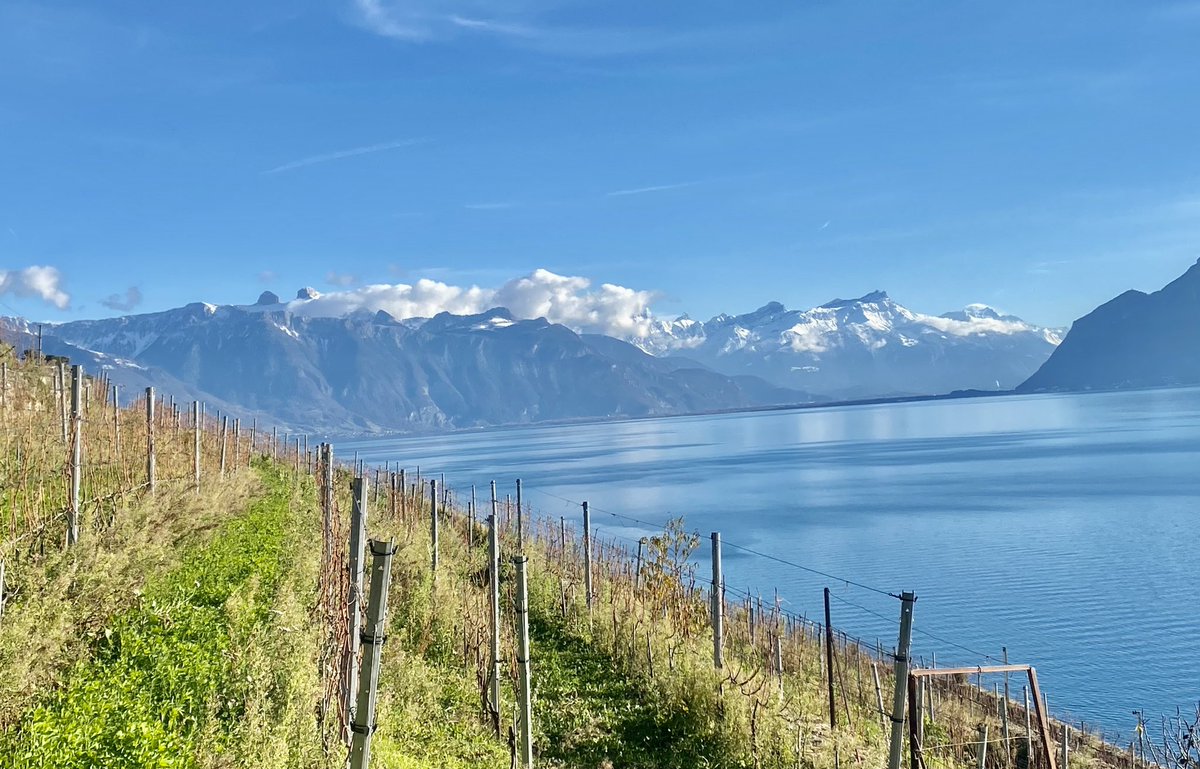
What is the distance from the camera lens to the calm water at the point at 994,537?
89.1 ft

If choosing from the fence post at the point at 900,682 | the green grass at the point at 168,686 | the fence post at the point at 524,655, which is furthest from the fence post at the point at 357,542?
the fence post at the point at 900,682

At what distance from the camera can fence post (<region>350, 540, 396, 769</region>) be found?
4963mm

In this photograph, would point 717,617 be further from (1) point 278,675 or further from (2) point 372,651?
(2) point 372,651

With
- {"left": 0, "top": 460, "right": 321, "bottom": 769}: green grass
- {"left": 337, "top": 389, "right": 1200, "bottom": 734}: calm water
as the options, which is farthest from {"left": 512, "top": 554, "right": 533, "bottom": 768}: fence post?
{"left": 337, "top": 389, "right": 1200, "bottom": 734}: calm water

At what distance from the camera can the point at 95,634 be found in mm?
9641

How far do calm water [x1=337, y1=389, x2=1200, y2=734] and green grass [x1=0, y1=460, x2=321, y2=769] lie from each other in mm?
20520

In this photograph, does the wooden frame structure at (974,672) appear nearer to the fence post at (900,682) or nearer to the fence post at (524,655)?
the fence post at (900,682)

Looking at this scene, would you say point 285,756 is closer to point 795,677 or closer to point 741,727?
point 741,727

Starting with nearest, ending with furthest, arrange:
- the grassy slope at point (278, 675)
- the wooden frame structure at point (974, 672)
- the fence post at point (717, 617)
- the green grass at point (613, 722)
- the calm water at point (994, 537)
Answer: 1. the grassy slope at point (278, 675)
2. the wooden frame structure at point (974, 672)
3. the green grass at point (613, 722)
4. the fence post at point (717, 617)
5. the calm water at point (994, 537)

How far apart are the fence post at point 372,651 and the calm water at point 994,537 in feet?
73.4

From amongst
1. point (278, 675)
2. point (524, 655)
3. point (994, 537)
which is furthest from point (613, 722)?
point (994, 537)

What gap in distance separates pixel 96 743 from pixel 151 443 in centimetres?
962

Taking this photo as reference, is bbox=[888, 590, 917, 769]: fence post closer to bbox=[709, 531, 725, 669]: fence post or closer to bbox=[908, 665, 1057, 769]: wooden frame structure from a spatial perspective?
bbox=[908, 665, 1057, 769]: wooden frame structure

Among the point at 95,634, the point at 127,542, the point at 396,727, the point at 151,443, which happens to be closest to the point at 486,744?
the point at 396,727
